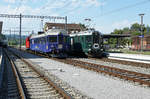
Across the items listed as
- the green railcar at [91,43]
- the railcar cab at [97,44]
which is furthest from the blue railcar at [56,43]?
the railcar cab at [97,44]

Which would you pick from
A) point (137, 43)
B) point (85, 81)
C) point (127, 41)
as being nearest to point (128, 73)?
point (85, 81)

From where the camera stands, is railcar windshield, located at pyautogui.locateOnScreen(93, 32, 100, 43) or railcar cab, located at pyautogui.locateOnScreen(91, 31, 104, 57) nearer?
railcar cab, located at pyautogui.locateOnScreen(91, 31, 104, 57)

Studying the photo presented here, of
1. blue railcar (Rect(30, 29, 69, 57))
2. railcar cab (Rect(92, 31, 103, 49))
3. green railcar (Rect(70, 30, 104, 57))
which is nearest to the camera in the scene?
blue railcar (Rect(30, 29, 69, 57))

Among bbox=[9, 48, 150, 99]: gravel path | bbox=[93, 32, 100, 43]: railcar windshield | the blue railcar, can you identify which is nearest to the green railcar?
bbox=[93, 32, 100, 43]: railcar windshield

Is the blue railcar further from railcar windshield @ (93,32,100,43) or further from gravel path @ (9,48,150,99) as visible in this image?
gravel path @ (9,48,150,99)

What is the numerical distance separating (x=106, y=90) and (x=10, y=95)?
3447 mm

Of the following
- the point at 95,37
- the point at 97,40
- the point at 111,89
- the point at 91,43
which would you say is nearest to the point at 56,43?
the point at 91,43

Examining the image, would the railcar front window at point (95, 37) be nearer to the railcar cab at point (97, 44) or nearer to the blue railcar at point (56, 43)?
the railcar cab at point (97, 44)

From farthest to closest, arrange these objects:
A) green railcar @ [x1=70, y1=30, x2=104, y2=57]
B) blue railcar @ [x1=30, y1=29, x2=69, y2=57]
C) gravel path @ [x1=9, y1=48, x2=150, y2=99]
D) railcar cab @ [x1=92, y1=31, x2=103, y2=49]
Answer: railcar cab @ [x1=92, y1=31, x2=103, y2=49], green railcar @ [x1=70, y1=30, x2=104, y2=57], blue railcar @ [x1=30, y1=29, x2=69, y2=57], gravel path @ [x1=9, y1=48, x2=150, y2=99]

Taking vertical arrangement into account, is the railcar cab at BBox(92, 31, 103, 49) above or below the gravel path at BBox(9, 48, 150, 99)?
above

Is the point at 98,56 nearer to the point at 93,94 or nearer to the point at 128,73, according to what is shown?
the point at 128,73

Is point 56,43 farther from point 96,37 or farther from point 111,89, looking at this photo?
point 111,89

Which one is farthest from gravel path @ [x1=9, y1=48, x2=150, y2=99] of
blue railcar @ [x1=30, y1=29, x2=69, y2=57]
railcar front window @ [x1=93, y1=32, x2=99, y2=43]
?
railcar front window @ [x1=93, y1=32, x2=99, y2=43]

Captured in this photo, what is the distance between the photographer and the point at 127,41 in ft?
240
